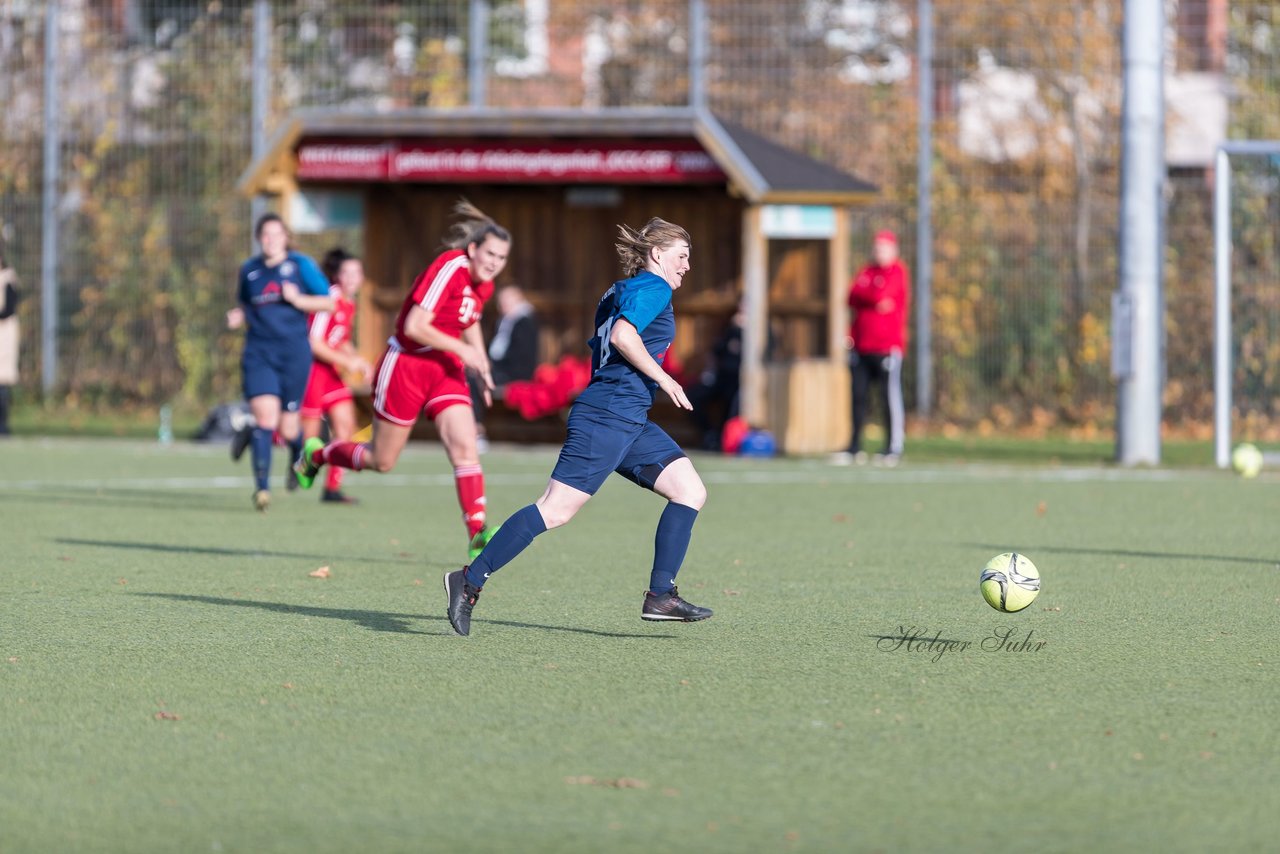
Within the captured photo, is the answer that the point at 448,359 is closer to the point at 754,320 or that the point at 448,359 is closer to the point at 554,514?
the point at 554,514

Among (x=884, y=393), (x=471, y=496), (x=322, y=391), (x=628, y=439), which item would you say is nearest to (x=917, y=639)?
(x=628, y=439)

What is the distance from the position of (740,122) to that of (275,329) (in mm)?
10451

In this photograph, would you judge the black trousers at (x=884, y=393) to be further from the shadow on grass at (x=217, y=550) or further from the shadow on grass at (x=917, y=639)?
the shadow on grass at (x=917, y=639)

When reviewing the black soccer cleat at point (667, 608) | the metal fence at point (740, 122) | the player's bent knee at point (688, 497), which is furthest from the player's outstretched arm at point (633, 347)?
the metal fence at point (740, 122)

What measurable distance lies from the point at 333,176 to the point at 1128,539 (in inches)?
443

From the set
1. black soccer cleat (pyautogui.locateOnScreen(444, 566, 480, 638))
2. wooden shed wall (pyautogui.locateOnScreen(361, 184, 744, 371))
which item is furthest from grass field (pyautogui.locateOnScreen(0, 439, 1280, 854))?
wooden shed wall (pyautogui.locateOnScreen(361, 184, 744, 371))

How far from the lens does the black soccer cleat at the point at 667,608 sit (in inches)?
326

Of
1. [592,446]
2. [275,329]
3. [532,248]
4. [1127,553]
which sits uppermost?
[532,248]

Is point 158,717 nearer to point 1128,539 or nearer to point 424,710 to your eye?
point 424,710

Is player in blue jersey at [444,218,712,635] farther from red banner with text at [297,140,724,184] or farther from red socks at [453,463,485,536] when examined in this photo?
red banner with text at [297,140,724,184]

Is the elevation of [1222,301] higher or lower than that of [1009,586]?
higher

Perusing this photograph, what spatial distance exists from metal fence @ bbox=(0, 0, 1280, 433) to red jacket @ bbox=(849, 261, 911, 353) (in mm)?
3397

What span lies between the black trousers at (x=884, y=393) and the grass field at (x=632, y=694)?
640 centimetres

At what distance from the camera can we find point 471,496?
10.6 m
